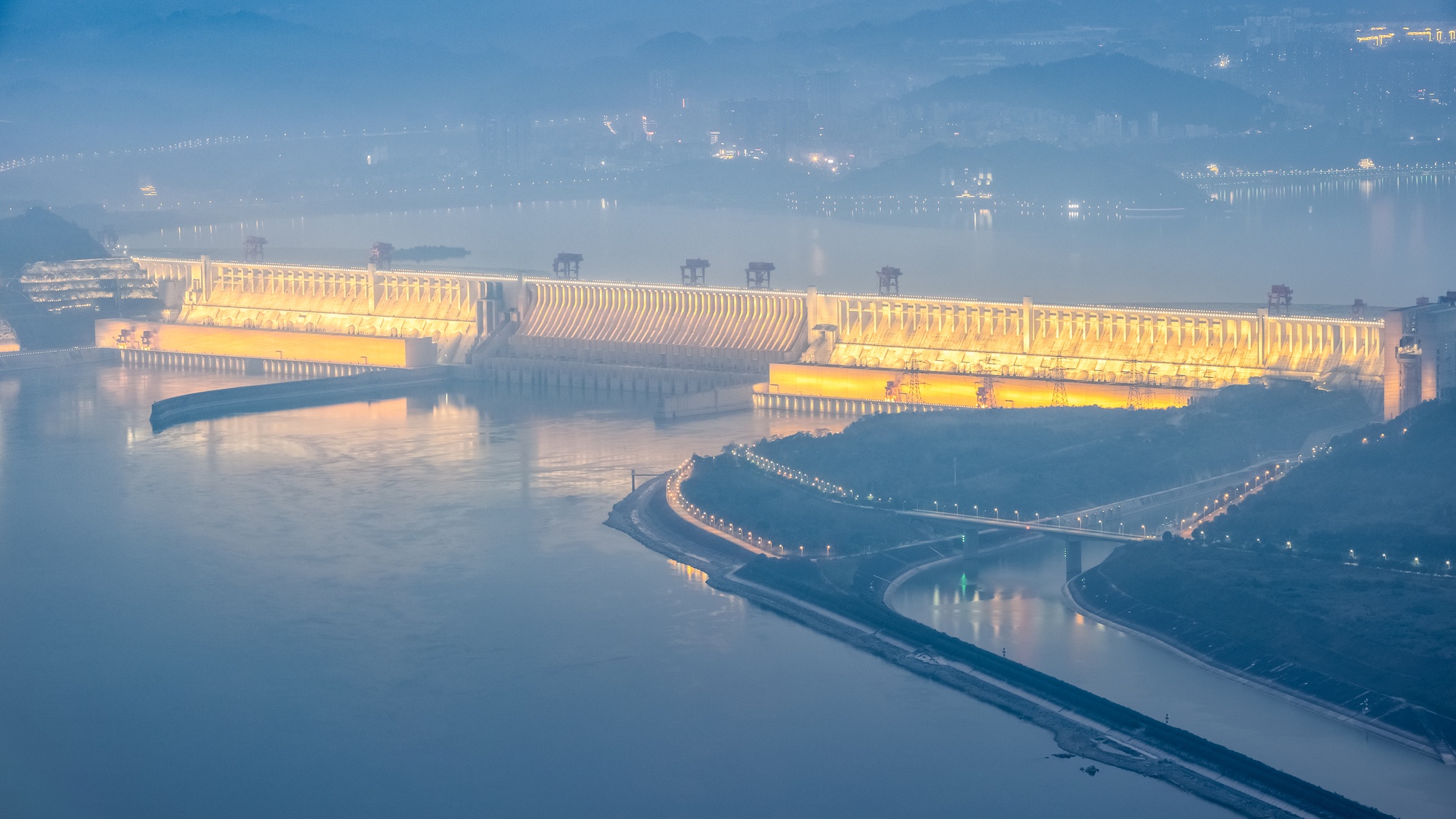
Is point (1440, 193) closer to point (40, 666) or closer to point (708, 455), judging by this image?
point (708, 455)

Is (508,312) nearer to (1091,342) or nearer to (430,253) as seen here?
(1091,342)

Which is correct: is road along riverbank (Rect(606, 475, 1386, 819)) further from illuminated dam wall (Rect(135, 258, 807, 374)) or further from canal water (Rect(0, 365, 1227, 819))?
illuminated dam wall (Rect(135, 258, 807, 374))

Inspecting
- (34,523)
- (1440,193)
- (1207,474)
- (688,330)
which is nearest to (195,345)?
(688,330)

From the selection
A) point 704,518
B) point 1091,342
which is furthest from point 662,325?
point 704,518

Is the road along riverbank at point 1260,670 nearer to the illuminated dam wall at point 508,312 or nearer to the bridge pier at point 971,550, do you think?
the bridge pier at point 971,550

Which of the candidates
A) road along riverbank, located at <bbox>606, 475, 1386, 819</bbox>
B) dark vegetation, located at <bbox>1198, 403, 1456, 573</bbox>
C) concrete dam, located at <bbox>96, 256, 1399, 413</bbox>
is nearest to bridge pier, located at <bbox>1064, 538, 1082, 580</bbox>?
dark vegetation, located at <bbox>1198, 403, 1456, 573</bbox>

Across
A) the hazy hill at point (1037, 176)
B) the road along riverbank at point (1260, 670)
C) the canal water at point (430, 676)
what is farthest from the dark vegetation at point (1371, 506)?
the hazy hill at point (1037, 176)
